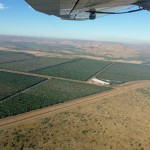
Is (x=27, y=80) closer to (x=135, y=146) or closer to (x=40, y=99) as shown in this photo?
(x=40, y=99)

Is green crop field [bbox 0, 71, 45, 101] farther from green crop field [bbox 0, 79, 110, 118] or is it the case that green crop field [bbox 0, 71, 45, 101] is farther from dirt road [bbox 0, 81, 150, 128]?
dirt road [bbox 0, 81, 150, 128]

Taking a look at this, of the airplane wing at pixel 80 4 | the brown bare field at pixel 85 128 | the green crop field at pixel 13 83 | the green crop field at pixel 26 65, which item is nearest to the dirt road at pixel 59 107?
the brown bare field at pixel 85 128

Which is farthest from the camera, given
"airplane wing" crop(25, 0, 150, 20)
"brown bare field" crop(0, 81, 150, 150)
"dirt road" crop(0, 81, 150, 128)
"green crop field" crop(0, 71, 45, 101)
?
"green crop field" crop(0, 71, 45, 101)

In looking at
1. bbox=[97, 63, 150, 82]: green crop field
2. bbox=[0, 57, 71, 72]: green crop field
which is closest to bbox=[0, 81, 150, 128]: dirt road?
bbox=[97, 63, 150, 82]: green crop field

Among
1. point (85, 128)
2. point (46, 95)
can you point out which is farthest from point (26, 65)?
point (85, 128)

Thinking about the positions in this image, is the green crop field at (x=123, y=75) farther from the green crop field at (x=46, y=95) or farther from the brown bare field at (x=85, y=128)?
the brown bare field at (x=85, y=128)
